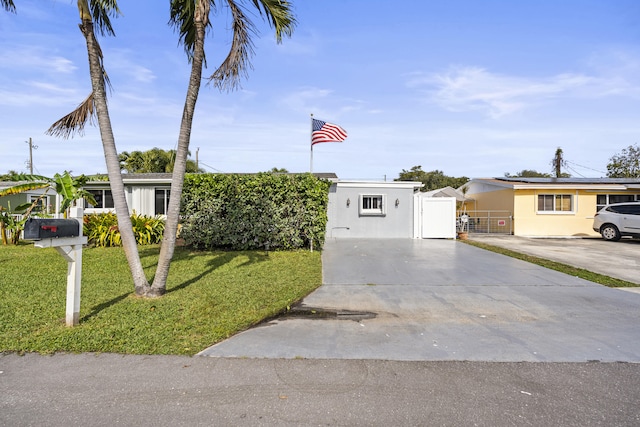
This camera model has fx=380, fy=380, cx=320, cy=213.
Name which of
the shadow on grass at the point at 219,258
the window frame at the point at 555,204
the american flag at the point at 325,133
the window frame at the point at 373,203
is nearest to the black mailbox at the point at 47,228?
the shadow on grass at the point at 219,258

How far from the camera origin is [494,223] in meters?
21.0

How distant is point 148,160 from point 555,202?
80.9 feet

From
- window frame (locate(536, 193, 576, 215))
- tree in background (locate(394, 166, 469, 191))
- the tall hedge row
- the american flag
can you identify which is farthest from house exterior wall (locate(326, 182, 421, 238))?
tree in background (locate(394, 166, 469, 191))

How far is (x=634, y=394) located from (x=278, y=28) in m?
7.01

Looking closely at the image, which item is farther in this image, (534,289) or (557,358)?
(534,289)

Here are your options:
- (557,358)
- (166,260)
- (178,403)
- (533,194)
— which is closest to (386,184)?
(533,194)

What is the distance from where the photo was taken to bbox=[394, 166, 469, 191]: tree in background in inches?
1954

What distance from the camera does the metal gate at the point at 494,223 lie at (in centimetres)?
1976

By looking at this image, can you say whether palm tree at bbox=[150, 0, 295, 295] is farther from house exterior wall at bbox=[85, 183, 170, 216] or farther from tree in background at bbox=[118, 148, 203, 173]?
tree in background at bbox=[118, 148, 203, 173]

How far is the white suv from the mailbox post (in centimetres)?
1870

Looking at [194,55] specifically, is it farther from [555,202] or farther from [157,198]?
[555,202]

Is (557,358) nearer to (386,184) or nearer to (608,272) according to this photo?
(608,272)

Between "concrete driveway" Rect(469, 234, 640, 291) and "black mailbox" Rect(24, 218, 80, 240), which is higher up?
"black mailbox" Rect(24, 218, 80, 240)

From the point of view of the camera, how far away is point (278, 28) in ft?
22.7
